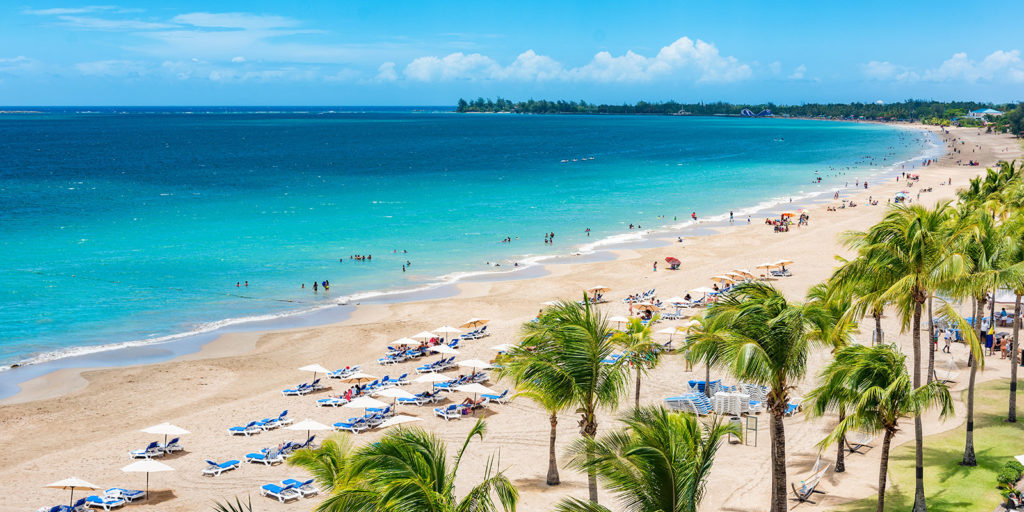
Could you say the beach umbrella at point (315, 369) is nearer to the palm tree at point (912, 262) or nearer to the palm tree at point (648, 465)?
the palm tree at point (912, 262)

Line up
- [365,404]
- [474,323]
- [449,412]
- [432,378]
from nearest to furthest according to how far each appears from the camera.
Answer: [365,404] < [449,412] < [432,378] < [474,323]

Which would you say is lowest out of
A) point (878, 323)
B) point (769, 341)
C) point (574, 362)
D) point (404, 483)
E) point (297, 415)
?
point (297, 415)

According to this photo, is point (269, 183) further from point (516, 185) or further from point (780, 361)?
point (780, 361)

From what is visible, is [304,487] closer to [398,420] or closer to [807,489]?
[398,420]

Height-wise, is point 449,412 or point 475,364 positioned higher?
point 475,364

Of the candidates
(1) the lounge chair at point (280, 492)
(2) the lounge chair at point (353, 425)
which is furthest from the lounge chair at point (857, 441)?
(1) the lounge chair at point (280, 492)

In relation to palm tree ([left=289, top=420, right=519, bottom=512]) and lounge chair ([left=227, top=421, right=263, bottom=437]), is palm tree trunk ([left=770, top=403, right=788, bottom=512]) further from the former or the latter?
lounge chair ([left=227, top=421, right=263, bottom=437])

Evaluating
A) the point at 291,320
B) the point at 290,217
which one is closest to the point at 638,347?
the point at 291,320
